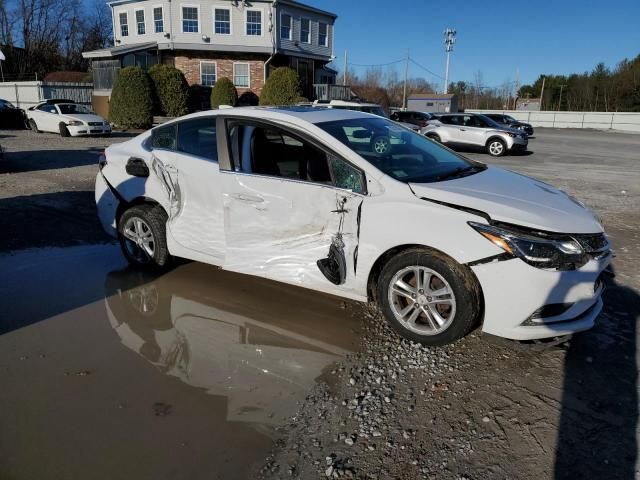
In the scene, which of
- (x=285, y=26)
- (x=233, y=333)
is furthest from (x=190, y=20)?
(x=233, y=333)

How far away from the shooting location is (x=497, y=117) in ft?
85.5

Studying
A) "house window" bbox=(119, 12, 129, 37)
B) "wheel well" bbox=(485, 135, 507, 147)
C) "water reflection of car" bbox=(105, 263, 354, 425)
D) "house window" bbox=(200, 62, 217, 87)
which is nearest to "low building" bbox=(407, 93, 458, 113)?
"house window" bbox=(200, 62, 217, 87)

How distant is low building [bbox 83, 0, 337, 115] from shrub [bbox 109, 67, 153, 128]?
209 inches

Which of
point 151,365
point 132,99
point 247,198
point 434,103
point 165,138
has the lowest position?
point 151,365

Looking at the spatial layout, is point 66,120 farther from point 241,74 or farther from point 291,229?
point 291,229

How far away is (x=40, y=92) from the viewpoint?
2866cm

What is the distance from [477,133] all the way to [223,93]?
15.1m

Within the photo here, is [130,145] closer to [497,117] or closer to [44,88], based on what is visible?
[497,117]

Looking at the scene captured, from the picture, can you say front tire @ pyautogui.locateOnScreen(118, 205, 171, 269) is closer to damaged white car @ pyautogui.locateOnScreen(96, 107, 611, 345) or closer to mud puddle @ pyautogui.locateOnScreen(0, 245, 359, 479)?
damaged white car @ pyautogui.locateOnScreen(96, 107, 611, 345)

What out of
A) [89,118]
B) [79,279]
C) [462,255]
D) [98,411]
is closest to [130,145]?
[79,279]

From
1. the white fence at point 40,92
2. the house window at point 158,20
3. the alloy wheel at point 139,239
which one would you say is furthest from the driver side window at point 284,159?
the white fence at point 40,92

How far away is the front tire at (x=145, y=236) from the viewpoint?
481 cm

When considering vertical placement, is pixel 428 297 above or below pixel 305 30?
below

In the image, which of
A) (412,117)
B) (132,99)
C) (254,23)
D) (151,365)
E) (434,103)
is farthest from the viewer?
(434,103)
